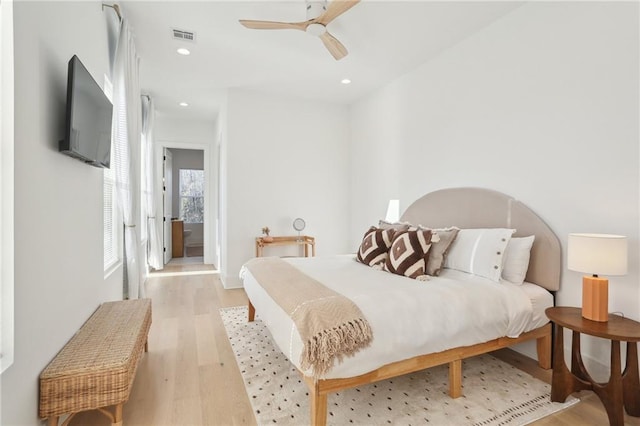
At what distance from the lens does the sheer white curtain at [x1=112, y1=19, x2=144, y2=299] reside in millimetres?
2916

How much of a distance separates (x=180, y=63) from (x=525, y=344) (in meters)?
4.46

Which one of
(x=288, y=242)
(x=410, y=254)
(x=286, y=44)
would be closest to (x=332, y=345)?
(x=410, y=254)

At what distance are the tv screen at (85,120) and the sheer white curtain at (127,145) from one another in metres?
0.70

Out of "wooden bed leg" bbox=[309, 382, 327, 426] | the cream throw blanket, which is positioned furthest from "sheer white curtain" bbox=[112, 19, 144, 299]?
"wooden bed leg" bbox=[309, 382, 327, 426]

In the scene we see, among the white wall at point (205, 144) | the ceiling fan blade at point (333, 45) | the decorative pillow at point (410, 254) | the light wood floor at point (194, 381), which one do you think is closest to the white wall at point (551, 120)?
the light wood floor at point (194, 381)

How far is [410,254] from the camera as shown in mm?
2582

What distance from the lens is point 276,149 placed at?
16.2ft

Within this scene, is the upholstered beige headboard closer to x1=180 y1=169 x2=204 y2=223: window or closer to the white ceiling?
the white ceiling

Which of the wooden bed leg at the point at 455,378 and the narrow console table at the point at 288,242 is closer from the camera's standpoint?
the wooden bed leg at the point at 455,378

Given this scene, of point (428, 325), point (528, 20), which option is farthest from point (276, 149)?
point (428, 325)

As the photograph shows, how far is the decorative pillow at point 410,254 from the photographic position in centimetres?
253

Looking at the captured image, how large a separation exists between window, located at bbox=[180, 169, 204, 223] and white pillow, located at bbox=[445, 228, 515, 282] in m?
7.43

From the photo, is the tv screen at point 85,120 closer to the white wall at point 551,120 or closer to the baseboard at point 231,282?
the baseboard at point 231,282

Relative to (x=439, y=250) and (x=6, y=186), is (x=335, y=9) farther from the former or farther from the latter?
(x=6, y=186)
